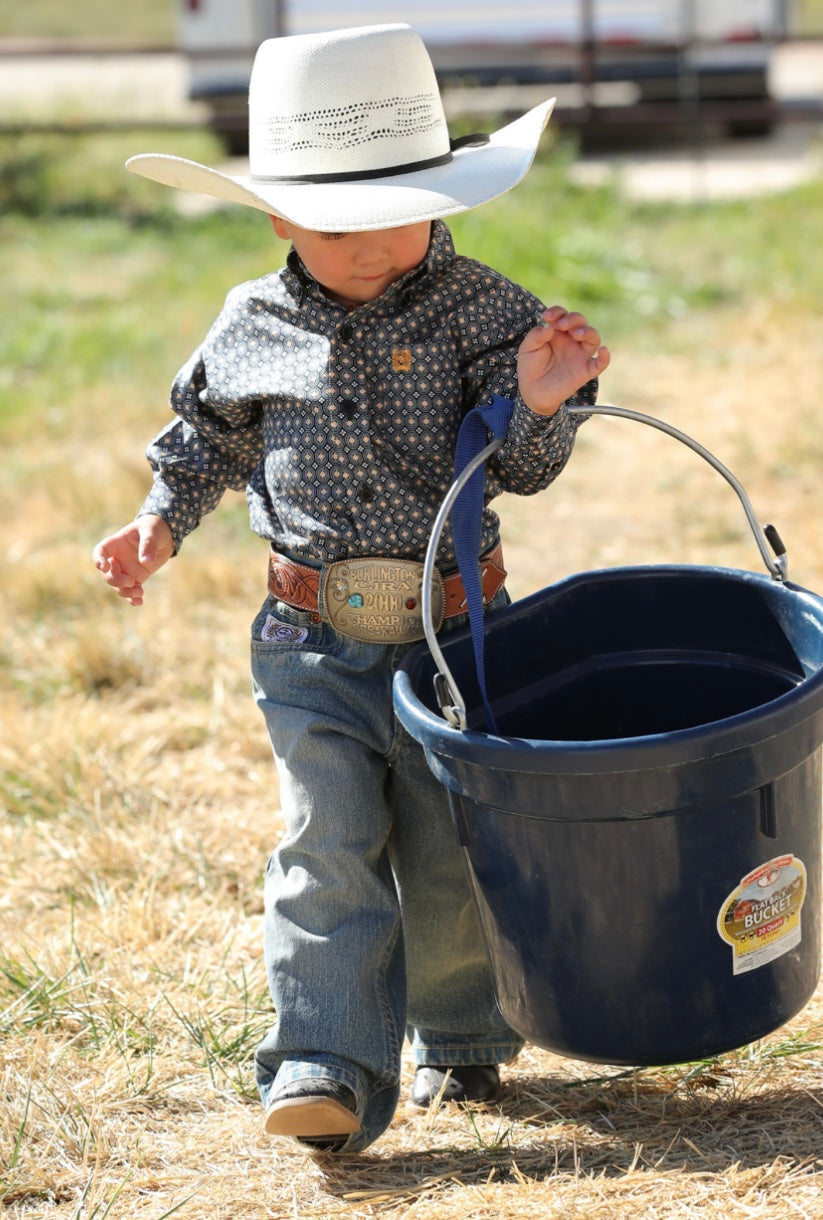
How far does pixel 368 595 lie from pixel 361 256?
0.45m

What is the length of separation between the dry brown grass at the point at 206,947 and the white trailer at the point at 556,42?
527 cm

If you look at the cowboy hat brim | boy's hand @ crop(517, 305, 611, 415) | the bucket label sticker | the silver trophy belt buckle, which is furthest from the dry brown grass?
the cowboy hat brim

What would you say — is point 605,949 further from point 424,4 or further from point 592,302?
point 424,4

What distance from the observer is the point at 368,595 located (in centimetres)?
225

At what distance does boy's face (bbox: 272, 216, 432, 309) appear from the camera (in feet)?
7.13

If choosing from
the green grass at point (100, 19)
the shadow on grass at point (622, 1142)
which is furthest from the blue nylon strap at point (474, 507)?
the green grass at point (100, 19)

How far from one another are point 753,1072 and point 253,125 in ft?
4.90

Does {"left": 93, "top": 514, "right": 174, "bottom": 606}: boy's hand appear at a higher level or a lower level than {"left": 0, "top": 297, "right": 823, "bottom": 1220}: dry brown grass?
Answer: higher

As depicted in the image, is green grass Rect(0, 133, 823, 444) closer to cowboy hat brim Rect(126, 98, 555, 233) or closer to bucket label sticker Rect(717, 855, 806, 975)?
cowboy hat brim Rect(126, 98, 555, 233)

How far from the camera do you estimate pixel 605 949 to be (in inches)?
78.7

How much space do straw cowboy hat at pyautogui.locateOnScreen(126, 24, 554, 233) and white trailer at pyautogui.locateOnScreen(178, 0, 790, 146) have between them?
7694mm

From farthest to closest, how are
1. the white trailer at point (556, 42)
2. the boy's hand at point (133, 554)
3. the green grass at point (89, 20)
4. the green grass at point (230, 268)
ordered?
the green grass at point (89, 20)
the white trailer at point (556, 42)
the green grass at point (230, 268)
the boy's hand at point (133, 554)

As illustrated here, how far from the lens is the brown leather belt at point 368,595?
2.25 m

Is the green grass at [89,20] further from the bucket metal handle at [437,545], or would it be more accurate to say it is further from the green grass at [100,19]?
the bucket metal handle at [437,545]
